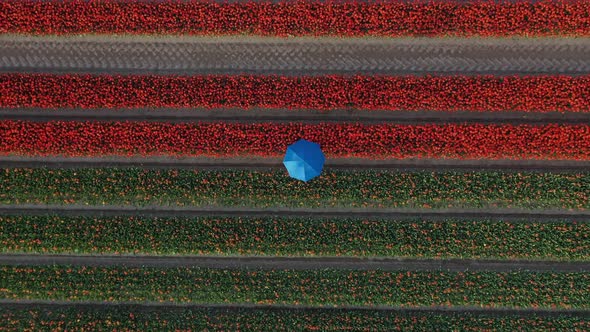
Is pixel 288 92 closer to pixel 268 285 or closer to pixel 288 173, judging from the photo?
pixel 288 173

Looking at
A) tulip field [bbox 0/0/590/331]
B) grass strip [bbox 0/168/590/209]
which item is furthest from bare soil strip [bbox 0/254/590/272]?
grass strip [bbox 0/168/590/209]

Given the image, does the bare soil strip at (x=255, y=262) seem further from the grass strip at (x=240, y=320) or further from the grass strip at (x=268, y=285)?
the grass strip at (x=240, y=320)

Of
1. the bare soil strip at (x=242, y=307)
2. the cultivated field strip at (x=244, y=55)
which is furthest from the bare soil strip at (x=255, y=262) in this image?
the cultivated field strip at (x=244, y=55)

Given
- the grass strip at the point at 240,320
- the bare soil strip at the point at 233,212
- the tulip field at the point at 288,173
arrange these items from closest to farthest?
1. the tulip field at the point at 288,173
2. the grass strip at the point at 240,320
3. the bare soil strip at the point at 233,212

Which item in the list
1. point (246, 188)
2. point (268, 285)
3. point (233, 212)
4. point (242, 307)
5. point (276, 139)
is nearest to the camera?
point (276, 139)

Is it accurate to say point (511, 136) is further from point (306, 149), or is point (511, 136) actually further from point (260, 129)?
point (260, 129)

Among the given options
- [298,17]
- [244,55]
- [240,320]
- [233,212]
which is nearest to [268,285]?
[240,320]
